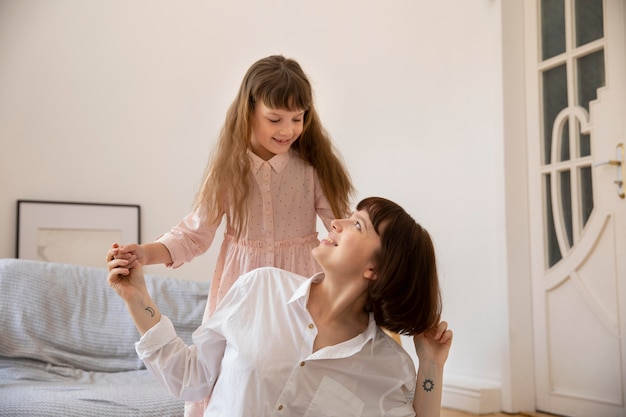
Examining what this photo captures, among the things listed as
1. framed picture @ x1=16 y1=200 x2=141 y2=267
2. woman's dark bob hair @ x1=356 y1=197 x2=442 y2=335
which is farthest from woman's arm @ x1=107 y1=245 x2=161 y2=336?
framed picture @ x1=16 y1=200 x2=141 y2=267

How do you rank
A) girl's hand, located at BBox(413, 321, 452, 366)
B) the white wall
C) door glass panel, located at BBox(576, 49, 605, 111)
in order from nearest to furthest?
girl's hand, located at BBox(413, 321, 452, 366)
door glass panel, located at BBox(576, 49, 605, 111)
the white wall

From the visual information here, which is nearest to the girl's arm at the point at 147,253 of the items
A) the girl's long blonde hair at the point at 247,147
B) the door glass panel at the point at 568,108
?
the girl's long blonde hair at the point at 247,147

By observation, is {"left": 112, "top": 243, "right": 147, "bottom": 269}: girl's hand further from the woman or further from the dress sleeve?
the dress sleeve

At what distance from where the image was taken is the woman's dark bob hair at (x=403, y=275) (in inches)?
55.5

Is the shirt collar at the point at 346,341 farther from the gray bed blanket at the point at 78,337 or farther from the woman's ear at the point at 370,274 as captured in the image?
the gray bed blanket at the point at 78,337

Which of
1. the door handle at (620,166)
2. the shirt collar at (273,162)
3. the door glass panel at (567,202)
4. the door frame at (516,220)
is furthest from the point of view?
the door frame at (516,220)

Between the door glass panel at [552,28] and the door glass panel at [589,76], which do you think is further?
the door glass panel at [552,28]

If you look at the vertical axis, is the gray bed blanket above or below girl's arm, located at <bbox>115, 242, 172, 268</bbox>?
below

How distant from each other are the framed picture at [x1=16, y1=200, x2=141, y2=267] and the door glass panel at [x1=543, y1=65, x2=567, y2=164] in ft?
7.57

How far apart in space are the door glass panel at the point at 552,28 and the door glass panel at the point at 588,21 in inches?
4.1

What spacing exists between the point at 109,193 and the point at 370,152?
1.56m

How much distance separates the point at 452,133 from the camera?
3.66 metres

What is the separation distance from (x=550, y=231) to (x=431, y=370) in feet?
6.77

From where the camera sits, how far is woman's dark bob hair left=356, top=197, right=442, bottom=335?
1.41 m
